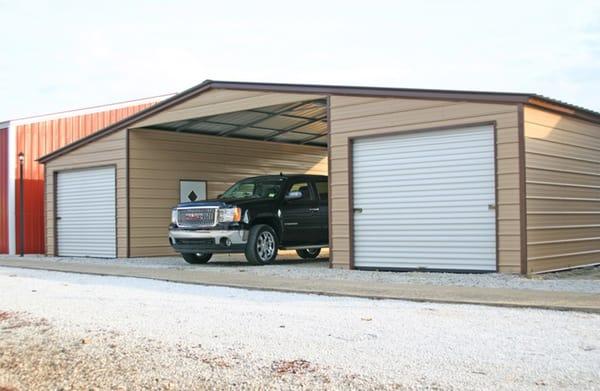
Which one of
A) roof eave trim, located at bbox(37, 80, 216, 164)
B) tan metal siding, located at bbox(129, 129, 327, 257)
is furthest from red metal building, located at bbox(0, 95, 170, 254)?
tan metal siding, located at bbox(129, 129, 327, 257)

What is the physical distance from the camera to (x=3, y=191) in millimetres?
23266

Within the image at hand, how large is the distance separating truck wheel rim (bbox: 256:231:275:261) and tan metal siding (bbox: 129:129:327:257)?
16.7ft

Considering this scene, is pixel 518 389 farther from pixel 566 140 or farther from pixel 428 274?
pixel 566 140

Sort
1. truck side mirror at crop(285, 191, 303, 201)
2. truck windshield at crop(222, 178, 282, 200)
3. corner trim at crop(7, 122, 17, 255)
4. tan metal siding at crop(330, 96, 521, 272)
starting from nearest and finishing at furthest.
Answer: tan metal siding at crop(330, 96, 521, 272)
truck side mirror at crop(285, 191, 303, 201)
truck windshield at crop(222, 178, 282, 200)
corner trim at crop(7, 122, 17, 255)

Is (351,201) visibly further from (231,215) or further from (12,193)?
(12,193)

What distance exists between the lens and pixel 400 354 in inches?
236

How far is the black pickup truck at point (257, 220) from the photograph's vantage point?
14.9 meters

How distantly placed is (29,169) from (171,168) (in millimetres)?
6370

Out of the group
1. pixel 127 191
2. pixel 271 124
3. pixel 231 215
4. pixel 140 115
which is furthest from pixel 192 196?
pixel 231 215

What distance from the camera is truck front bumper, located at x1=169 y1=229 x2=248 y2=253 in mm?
14844

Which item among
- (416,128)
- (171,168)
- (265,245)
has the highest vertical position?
(416,128)

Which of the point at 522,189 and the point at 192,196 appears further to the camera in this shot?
the point at 192,196

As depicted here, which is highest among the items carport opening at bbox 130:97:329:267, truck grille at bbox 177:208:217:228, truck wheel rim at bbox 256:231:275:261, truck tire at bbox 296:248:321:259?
carport opening at bbox 130:97:329:267

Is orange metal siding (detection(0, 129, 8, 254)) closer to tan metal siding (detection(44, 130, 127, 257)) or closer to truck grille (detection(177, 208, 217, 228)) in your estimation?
tan metal siding (detection(44, 130, 127, 257))
